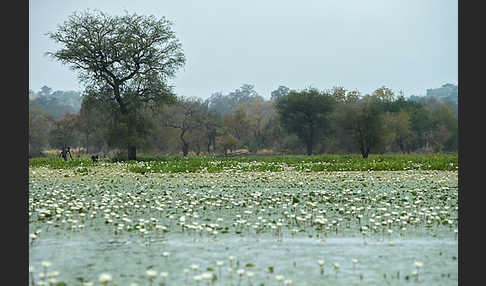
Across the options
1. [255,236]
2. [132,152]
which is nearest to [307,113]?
[132,152]

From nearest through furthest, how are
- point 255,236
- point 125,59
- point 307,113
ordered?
point 255,236 → point 125,59 → point 307,113

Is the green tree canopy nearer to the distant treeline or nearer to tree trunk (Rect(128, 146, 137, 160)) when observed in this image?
the distant treeline

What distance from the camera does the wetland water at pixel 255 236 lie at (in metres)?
8.61

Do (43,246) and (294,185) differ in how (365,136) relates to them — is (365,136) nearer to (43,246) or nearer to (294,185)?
(294,185)

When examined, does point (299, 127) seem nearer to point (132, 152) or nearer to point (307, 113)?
point (307, 113)

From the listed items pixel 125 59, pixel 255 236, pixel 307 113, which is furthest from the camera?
pixel 307 113

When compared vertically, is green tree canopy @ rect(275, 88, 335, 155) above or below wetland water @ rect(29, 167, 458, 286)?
above

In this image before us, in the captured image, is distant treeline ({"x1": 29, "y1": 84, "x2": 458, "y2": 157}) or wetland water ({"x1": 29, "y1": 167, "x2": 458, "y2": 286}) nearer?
wetland water ({"x1": 29, "y1": 167, "x2": 458, "y2": 286})

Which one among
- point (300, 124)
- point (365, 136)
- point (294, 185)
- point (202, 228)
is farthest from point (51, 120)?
point (202, 228)

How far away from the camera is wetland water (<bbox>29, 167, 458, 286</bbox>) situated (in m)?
8.61

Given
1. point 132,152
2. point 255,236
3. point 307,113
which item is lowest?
point 255,236

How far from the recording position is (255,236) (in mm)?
11422

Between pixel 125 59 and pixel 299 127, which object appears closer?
pixel 125 59

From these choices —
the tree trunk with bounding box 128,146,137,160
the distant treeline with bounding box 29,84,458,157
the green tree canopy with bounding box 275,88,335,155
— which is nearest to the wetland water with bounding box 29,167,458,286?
the tree trunk with bounding box 128,146,137,160
